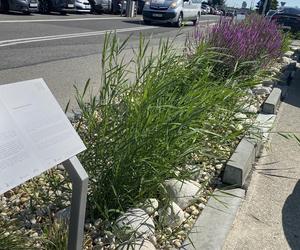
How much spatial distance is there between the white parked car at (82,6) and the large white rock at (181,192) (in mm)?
20719

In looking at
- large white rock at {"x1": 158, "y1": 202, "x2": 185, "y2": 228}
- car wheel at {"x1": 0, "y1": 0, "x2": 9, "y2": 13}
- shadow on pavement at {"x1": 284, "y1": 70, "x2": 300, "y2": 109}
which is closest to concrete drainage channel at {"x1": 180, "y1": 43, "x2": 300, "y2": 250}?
large white rock at {"x1": 158, "y1": 202, "x2": 185, "y2": 228}

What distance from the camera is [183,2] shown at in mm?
22578

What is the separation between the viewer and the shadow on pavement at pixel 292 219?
3.17 m

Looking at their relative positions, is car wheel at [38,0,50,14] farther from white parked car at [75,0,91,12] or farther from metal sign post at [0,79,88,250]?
metal sign post at [0,79,88,250]

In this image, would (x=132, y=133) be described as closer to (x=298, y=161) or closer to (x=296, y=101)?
(x=298, y=161)

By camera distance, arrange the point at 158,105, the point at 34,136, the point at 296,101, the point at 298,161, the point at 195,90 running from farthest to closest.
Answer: the point at 296,101
the point at 298,161
the point at 195,90
the point at 158,105
the point at 34,136

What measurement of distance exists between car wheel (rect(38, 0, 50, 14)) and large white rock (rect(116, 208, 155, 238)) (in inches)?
731

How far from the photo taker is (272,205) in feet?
12.0

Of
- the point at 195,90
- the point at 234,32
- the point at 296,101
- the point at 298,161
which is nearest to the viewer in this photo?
the point at 195,90

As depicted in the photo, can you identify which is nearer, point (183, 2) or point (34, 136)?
point (34, 136)

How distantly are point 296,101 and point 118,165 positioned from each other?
5672 mm

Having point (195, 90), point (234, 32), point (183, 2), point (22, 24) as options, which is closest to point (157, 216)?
point (195, 90)

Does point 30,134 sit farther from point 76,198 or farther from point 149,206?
point 149,206

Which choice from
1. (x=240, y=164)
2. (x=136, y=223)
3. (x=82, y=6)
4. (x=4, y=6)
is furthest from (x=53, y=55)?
(x=82, y=6)
